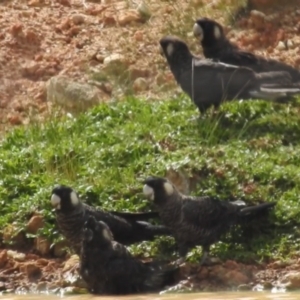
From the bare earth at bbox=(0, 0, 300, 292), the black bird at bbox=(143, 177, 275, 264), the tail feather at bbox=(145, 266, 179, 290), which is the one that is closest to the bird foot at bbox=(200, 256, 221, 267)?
the black bird at bbox=(143, 177, 275, 264)

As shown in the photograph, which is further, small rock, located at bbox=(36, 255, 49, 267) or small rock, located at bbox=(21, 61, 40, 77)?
small rock, located at bbox=(21, 61, 40, 77)

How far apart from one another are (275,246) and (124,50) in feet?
14.7

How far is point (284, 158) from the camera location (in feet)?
34.1

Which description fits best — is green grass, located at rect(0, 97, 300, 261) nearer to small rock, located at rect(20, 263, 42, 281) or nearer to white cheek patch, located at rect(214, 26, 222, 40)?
small rock, located at rect(20, 263, 42, 281)

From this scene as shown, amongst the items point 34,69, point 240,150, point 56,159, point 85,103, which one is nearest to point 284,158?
point 240,150

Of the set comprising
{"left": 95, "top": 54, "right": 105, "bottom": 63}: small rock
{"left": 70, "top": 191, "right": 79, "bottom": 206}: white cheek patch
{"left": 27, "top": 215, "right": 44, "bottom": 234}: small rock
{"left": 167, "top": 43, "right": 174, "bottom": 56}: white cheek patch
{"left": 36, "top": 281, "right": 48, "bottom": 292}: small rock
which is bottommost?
{"left": 36, "top": 281, "right": 48, "bottom": 292}: small rock

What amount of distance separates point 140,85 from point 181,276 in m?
3.86

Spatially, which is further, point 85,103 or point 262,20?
point 262,20

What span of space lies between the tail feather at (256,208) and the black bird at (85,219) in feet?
1.96

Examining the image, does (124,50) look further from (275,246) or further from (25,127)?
(275,246)

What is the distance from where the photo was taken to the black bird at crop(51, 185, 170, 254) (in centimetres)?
944

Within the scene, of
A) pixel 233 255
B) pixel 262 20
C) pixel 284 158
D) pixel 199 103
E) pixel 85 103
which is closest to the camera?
pixel 233 255

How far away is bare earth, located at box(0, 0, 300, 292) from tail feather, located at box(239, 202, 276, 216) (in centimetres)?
304

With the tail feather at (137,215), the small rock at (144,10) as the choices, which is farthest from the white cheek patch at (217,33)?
the tail feather at (137,215)
